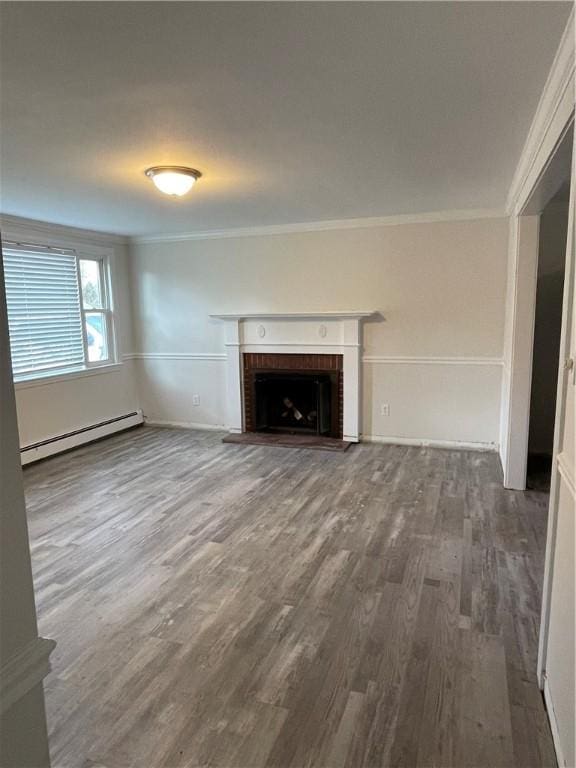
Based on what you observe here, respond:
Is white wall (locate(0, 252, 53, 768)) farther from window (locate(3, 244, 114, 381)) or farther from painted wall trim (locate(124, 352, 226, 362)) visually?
painted wall trim (locate(124, 352, 226, 362))

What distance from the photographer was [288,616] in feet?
7.78

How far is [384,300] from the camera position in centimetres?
511

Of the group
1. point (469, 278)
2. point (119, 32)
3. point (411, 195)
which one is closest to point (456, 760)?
point (119, 32)

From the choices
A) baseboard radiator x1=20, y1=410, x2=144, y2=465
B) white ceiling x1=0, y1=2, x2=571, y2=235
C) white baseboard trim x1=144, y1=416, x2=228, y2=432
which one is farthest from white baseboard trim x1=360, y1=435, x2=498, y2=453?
baseboard radiator x1=20, y1=410, x2=144, y2=465

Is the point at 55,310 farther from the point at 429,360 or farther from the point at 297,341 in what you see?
the point at 429,360

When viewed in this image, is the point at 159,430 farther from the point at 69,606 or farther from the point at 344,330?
the point at 69,606

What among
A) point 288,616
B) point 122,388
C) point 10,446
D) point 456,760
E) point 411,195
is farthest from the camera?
point 122,388

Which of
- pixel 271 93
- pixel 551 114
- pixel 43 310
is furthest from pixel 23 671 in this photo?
pixel 43 310

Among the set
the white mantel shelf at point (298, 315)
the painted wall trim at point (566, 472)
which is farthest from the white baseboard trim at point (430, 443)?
the painted wall trim at point (566, 472)

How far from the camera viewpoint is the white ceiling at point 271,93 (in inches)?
61.4

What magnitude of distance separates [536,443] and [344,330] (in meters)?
2.26

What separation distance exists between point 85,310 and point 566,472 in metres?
5.27

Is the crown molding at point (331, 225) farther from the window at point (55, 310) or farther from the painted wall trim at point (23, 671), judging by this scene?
the painted wall trim at point (23, 671)

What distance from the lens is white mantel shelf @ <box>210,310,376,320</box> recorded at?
5.09 m
